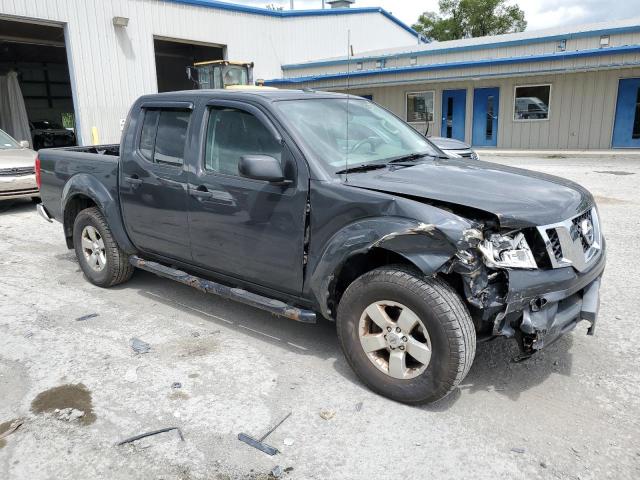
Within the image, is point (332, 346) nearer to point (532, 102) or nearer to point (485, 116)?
point (532, 102)

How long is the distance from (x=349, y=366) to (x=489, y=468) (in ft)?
4.05

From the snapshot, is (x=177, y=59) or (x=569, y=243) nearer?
(x=569, y=243)

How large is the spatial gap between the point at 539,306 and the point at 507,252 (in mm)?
358

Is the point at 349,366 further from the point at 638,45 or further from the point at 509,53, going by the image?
the point at 509,53

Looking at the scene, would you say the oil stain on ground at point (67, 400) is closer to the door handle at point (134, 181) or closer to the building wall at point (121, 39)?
the door handle at point (134, 181)

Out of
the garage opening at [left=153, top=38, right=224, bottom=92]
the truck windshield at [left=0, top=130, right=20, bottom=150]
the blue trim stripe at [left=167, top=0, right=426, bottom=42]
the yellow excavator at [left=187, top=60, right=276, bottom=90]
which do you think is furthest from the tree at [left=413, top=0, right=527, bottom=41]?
the truck windshield at [left=0, top=130, right=20, bottom=150]

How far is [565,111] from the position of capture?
20.4 meters

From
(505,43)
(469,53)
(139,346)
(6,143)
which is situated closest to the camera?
(139,346)

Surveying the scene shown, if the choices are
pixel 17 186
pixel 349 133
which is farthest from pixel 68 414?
pixel 17 186

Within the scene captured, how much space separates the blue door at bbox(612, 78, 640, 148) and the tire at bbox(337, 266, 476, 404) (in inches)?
777

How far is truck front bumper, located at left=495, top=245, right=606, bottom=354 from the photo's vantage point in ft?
9.59

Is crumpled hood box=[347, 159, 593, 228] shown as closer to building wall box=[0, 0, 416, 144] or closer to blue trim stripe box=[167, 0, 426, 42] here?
building wall box=[0, 0, 416, 144]


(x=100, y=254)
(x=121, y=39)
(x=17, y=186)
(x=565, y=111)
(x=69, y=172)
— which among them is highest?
(x=121, y=39)

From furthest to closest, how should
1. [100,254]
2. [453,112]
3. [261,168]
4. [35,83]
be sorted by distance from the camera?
[35,83] < [453,112] < [100,254] < [261,168]
